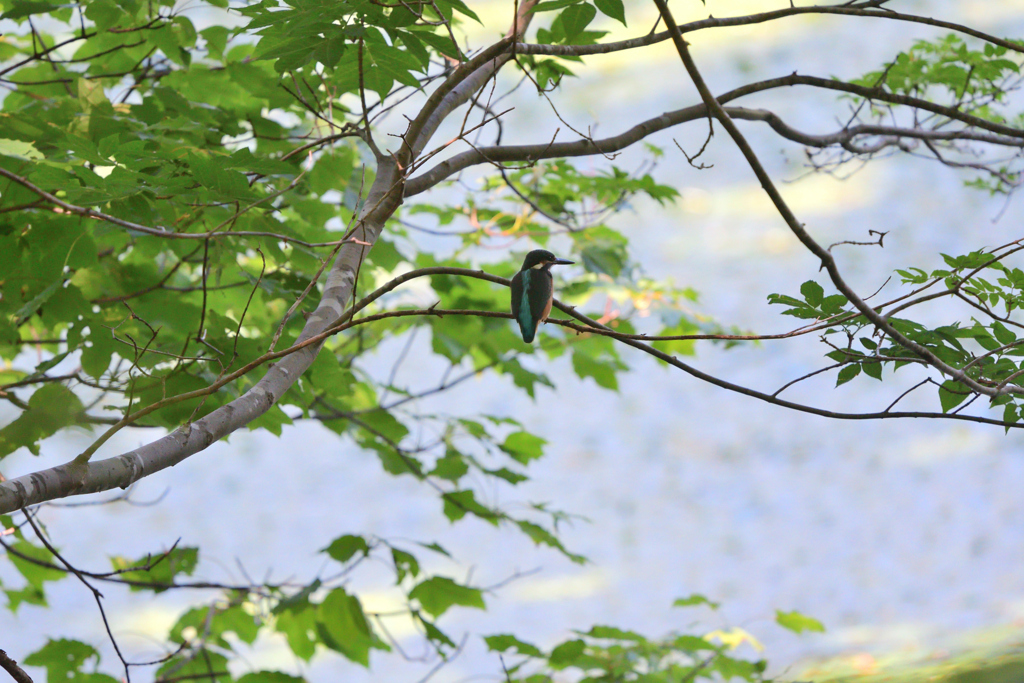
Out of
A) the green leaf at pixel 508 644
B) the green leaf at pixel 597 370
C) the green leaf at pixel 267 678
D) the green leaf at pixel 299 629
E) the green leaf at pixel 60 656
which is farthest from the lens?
the green leaf at pixel 597 370

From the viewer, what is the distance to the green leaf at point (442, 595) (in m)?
2.28

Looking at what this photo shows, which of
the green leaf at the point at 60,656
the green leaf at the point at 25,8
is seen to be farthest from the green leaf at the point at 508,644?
the green leaf at the point at 25,8

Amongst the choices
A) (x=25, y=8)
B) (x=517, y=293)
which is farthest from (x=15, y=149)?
(x=517, y=293)

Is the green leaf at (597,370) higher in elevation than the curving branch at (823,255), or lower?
higher

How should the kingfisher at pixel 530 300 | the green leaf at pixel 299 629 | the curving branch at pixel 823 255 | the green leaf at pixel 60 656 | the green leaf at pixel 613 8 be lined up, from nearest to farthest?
the curving branch at pixel 823 255 → the green leaf at pixel 613 8 → the kingfisher at pixel 530 300 → the green leaf at pixel 60 656 → the green leaf at pixel 299 629

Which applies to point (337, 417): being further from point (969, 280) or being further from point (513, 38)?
point (969, 280)

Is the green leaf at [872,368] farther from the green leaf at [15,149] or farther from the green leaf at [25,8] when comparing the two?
the green leaf at [25,8]

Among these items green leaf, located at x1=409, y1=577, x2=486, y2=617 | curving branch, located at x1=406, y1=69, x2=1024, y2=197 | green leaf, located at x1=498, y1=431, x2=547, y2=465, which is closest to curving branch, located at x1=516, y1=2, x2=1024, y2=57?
curving branch, located at x1=406, y1=69, x2=1024, y2=197

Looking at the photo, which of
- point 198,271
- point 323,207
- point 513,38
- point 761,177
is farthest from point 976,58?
point 198,271

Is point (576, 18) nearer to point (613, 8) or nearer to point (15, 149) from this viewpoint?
point (613, 8)

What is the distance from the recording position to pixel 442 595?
7.57ft

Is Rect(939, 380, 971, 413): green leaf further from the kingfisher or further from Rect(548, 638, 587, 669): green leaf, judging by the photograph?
Rect(548, 638, 587, 669): green leaf

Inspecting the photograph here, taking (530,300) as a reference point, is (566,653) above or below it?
below

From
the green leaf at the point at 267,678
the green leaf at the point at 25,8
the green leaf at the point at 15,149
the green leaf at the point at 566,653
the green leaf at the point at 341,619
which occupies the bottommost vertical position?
the green leaf at the point at 566,653
